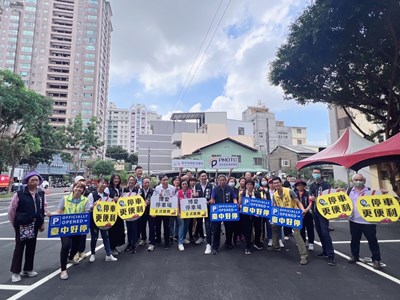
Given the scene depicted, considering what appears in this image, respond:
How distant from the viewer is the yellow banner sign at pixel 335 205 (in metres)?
4.95

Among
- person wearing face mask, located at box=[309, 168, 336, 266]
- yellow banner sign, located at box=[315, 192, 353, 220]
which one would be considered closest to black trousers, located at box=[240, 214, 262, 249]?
person wearing face mask, located at box=[309, 168, 336, 266]

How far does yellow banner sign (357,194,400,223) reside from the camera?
15.5 feet

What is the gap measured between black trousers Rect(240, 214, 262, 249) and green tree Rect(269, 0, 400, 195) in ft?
24.3

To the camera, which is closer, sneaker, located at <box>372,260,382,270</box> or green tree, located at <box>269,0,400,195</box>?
sneaker, located at <box>372,260,382,270</box>

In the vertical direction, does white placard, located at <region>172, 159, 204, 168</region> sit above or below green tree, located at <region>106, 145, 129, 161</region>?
below

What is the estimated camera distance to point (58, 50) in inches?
2594

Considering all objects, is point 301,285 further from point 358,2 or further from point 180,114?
point 180,114

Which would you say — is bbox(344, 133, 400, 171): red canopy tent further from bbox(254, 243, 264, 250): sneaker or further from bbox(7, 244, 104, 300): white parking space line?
bbox(7, 244, 104, 300): white parking space line

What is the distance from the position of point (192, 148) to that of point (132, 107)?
279 feet

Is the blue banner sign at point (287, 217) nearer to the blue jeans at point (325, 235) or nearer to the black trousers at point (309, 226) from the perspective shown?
the blue jeans at point (325, 235)

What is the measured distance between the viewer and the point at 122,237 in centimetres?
572

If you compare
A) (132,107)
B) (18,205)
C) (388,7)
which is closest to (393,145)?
(388,7)

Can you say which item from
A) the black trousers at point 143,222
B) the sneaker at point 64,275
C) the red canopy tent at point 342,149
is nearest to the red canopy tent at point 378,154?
the red canopy tent at point 342,149

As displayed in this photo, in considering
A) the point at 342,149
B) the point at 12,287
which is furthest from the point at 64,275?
the point at 342,149
